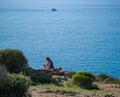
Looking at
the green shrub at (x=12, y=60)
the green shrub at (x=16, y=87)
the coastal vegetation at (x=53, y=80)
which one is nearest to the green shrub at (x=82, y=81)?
the coastal vegetation at (x=53, y=80)

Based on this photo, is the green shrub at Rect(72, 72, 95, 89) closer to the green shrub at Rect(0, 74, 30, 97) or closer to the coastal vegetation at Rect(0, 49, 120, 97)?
the coastal vegetation at Rect(0, 49, 120, 97)

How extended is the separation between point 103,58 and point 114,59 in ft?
4.85

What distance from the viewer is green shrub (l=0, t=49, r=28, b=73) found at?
19141 millimetres

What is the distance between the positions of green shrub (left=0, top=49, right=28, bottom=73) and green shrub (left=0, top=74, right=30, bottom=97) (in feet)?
27.1

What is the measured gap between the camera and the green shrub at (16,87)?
10.4 m

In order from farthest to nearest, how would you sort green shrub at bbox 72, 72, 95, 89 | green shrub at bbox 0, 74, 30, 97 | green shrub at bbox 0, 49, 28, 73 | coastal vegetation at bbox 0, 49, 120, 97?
1. green shrub at bbox 0, 49, 28, 73
2. green shrub at bbox 72, 72, 95, 89
3. coastal vegetation at bbox 0, 49, 120, 97
4. green shrub at bbox 0, 74, 30, 97

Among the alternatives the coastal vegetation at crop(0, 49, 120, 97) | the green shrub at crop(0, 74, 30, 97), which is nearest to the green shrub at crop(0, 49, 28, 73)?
the coastal vegetation at crop(0, 49, 120, 97)

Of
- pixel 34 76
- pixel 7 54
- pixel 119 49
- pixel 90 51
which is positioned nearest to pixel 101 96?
pixel 34 76

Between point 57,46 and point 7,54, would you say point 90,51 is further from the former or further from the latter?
point 7,54

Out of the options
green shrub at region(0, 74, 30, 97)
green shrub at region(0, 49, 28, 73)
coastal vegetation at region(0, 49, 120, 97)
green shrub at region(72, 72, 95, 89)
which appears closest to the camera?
green shrub at region(0, 74, 30, 97)

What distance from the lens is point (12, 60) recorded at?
19250 mm

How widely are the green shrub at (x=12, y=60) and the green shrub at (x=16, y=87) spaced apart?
27.1ft

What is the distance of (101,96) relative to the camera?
1422 cm

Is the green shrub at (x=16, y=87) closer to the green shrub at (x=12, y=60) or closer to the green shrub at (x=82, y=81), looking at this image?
the green shrub at (x=82, y=81)
